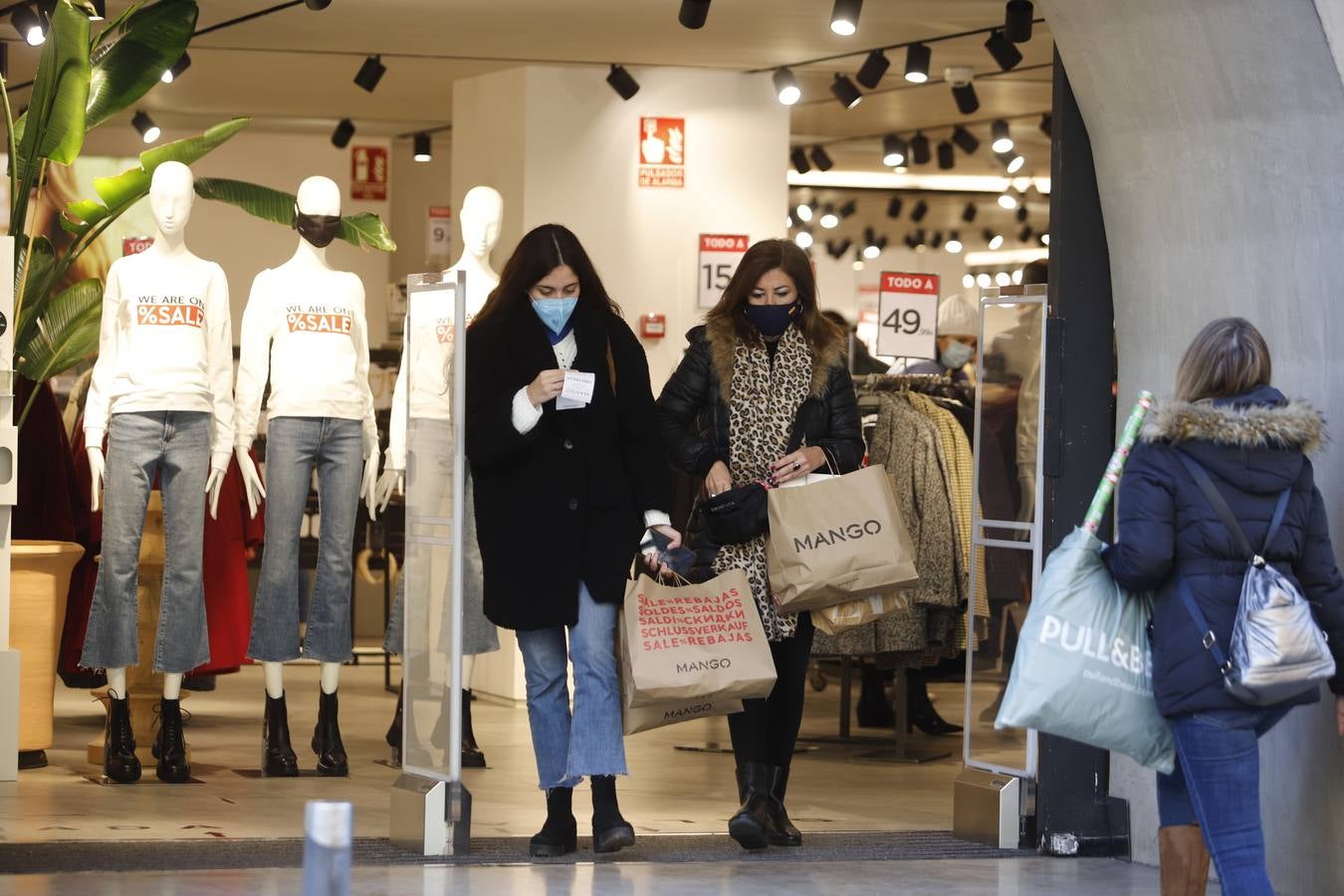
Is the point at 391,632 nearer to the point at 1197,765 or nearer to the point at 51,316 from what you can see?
the point at 51,316

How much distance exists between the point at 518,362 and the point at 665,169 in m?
4.83

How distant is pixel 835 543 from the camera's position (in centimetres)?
484

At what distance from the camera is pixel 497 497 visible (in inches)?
186

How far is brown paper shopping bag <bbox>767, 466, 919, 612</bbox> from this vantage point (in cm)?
482

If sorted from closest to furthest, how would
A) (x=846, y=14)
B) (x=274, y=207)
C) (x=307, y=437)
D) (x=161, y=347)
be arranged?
(x=161, y=347)
(x=307, y=437)
(x=274, y=207)
(x=846, y=14)

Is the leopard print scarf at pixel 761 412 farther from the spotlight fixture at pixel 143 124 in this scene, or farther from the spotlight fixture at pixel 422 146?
the spotlight fixture at pixel 422 146

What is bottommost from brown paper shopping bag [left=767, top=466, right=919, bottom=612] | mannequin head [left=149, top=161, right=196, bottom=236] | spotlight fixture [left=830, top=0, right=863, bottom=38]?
brown paper shopping bag [left=767, top=466, right=919, bottom=612]

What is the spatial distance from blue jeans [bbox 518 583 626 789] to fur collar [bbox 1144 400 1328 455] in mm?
1514

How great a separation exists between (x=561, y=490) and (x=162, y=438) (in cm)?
192

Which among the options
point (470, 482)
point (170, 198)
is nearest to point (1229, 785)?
point (470, 482)

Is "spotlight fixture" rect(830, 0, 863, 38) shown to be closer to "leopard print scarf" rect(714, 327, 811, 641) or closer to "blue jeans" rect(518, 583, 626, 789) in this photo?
"leopard print scarf" rect(714, 327, 811, 641)

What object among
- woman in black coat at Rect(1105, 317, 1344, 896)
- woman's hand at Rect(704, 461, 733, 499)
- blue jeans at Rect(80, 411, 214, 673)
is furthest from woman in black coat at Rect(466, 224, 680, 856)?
blue jeans at Rect(80, 411, 214, 673)

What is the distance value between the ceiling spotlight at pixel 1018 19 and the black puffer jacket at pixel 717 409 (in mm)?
2911

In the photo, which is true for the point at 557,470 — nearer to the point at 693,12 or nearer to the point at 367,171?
the point at 693,12
